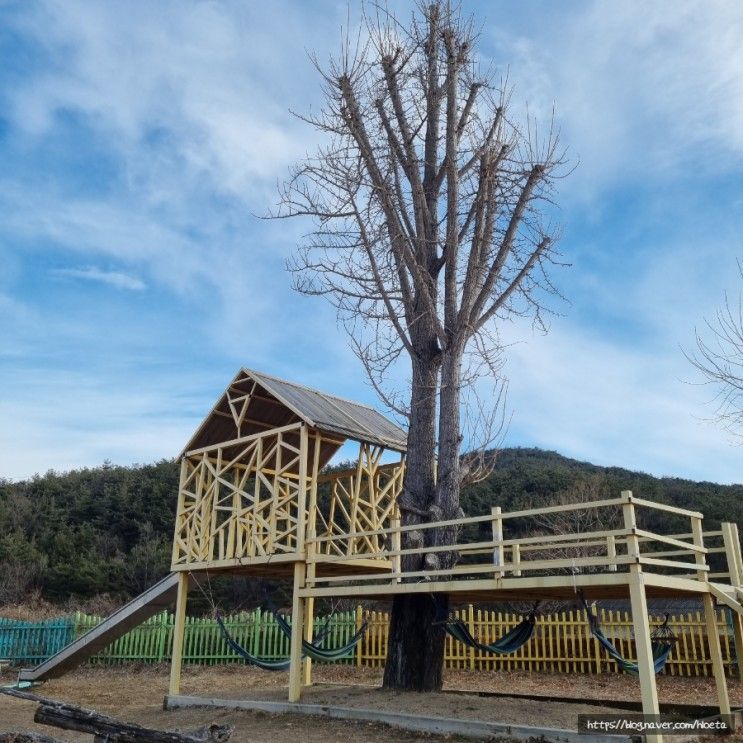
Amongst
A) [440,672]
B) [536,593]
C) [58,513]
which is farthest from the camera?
[58,513]

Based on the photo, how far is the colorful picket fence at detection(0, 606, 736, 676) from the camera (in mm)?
16359

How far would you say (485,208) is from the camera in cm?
1341

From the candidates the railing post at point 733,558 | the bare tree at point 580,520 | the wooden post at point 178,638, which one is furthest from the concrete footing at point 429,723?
the bare tree at point 580,520

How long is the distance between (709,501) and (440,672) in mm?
22051

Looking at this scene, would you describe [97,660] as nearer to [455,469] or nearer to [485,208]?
[455,469]

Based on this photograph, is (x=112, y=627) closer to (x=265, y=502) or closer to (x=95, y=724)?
(x=265, y=502)

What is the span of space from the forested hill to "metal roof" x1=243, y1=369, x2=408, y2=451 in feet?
46.6

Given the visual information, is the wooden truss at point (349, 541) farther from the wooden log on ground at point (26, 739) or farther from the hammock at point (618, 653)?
the wooden log on ground at point (26, 739)

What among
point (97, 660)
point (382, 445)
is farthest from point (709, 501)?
point (97, 660)

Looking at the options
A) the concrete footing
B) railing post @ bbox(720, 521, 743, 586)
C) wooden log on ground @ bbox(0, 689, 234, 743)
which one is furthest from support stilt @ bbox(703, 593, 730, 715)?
wooden log on ground @ bbox(0, 689, 234, 743)

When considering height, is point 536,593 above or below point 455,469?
below

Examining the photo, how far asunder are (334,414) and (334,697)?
5100 mm

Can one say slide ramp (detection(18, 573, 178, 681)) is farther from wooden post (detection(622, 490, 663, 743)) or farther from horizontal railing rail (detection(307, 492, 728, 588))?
wooden post (detection(622, 490, 663, 743))

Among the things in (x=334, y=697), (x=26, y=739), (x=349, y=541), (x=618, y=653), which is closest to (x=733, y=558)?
(x=618, y=653)
